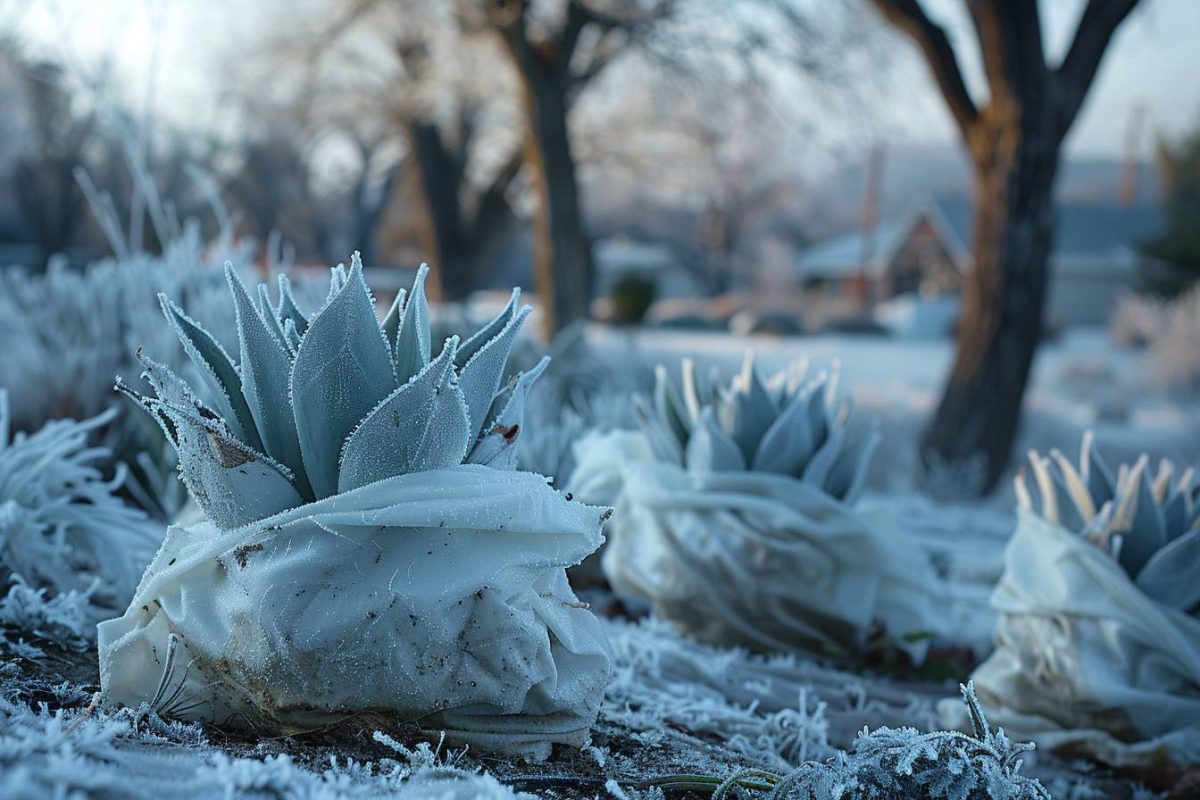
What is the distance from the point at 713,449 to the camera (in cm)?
292

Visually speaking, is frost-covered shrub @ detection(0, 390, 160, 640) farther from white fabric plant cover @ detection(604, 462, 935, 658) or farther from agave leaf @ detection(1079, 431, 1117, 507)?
agave leaf @ detection(1079, 431, 1117, 507)

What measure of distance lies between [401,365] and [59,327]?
10.8 feet

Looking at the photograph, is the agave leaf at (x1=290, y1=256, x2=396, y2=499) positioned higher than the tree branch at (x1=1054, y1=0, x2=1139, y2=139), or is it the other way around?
the tree branch at (x1=1054, y1=0, x2=1139, y2=139)

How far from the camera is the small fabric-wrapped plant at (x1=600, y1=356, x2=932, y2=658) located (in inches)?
111

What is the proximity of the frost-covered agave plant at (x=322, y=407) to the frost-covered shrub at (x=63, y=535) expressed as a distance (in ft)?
2.17

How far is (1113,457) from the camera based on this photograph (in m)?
7.59

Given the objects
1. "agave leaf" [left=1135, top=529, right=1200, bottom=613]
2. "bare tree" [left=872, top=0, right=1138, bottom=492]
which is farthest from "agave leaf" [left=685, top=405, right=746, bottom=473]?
"bare tree" [left=872, top=0, right=1138, bottom=492]

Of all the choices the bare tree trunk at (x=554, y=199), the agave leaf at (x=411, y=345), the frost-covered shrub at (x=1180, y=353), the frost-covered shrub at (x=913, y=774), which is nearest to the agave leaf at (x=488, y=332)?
the agave leaf at (x=411, y=345)

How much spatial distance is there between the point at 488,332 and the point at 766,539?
126cm

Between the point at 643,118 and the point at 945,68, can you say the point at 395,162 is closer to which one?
the point at 643,118

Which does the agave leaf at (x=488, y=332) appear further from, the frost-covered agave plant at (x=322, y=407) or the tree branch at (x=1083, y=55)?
the tree branch at (x=1083, y=55)

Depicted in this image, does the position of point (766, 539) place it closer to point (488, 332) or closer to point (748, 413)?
point (748, 413)

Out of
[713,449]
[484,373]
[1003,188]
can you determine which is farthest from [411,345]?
[1003,188]

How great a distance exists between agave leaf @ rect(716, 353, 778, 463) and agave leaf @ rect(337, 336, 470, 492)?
59.5 inches
